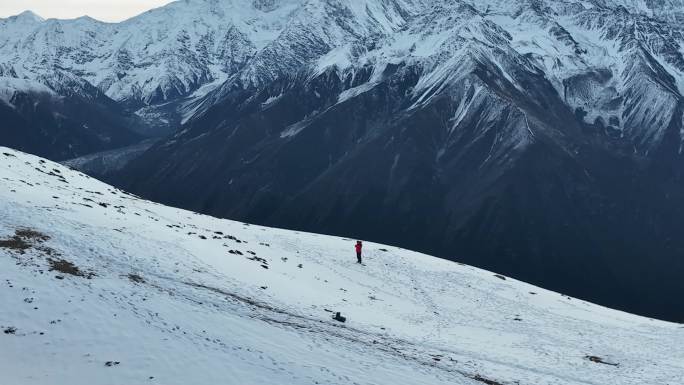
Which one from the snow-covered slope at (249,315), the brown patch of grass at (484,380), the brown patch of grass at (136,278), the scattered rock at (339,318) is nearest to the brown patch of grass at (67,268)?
the snow-covered slope at (249,315)

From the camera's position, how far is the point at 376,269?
6469cm

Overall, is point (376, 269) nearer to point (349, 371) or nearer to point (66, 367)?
point (349, 371)

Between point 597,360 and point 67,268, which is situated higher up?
point 67,268

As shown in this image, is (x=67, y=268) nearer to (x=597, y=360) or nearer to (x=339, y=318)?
(x=339, y=318)

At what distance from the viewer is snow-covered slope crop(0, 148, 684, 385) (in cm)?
2850

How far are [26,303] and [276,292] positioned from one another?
1803 cm

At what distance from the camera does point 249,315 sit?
36.4 m

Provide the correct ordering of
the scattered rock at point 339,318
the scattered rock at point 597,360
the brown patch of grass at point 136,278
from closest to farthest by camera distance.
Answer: the brown patch of grass at point 136,278, the scattered rock at point 339,318, the scattered rock at point 597,360

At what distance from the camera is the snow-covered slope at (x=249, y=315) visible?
28500 millimetres

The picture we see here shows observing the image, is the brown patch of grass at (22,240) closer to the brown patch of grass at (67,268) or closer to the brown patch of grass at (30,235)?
the brown patch of grass at (30,235)

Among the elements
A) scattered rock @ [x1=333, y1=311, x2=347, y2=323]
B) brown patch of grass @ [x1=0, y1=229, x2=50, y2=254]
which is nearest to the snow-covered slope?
brown patch of grass @ [x1=0, y1=229, x2=50, y2=254]

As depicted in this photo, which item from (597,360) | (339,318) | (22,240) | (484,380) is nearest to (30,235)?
(22,240)

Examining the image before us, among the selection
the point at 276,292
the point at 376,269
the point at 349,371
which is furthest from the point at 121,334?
the point at 376,269

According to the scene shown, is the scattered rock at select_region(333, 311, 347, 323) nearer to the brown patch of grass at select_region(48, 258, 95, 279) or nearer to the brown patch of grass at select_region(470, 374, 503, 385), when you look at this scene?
the brown patch of grass at select_region(470, 374, 503, 385)
